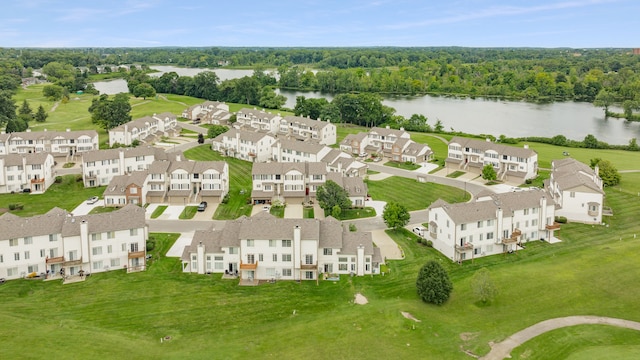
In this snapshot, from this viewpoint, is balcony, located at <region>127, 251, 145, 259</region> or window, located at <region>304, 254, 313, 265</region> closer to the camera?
window, located at <region>304, 254, 313, 265</region>

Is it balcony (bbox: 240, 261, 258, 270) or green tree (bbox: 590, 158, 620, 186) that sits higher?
green tree (bbox: 590, 158, 620, 186)

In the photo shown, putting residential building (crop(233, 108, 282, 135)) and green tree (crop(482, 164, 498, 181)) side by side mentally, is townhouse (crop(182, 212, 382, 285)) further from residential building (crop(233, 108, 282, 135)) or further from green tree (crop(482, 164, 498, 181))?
residential building (crop(233, 108, 282, 135))

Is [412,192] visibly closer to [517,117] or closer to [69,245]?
[69,245]

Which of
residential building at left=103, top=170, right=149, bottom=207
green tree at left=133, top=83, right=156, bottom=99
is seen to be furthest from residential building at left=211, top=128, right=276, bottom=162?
green tree at left=133, top=83, right=156, bottom=99

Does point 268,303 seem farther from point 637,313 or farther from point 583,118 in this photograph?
point 583,118

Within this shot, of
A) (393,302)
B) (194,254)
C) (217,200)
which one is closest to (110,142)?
(217,200)

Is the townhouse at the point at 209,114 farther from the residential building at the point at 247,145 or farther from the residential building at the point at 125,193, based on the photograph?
the residential building at the point at 125,193

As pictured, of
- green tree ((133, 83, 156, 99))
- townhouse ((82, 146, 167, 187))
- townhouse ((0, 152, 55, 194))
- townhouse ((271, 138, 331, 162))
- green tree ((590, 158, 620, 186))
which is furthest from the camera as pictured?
green tree ((133, 83, 156, 99))
